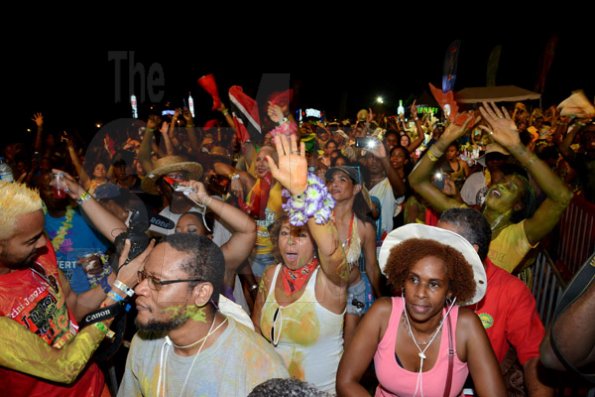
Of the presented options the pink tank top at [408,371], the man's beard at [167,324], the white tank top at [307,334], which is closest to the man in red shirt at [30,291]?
the man's beard at [167,324]

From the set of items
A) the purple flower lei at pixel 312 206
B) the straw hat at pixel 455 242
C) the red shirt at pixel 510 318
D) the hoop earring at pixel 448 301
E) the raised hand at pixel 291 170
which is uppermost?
the raised hand at pixel 291 170

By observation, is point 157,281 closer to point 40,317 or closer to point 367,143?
point 40,317

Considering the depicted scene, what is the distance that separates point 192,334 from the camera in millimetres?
2217

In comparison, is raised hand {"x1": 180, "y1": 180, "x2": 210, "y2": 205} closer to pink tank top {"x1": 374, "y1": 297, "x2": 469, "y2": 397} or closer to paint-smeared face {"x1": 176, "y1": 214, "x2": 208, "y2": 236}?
paint-smeared face {"x1": 176, "y1": 214, "x2": 208, "y2": 236}

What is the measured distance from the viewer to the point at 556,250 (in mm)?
6602

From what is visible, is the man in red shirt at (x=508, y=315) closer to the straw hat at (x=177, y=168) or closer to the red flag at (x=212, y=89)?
the straw hat at (x=177, y=168)

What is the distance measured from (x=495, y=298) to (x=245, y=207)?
2.87 metres

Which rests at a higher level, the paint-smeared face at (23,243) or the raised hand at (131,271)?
the paint-smeared face at (23,243)

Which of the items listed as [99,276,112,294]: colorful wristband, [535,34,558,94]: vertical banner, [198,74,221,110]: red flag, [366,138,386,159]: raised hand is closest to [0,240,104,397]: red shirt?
[99,276,112,294]: colorful wristband

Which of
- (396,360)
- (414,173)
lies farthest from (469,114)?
(396,360)

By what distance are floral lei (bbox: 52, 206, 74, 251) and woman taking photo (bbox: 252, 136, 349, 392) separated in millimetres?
2057

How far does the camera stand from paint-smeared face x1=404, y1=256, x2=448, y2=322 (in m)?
2.48

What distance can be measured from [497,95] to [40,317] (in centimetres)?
1600

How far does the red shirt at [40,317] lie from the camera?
2.39 m
